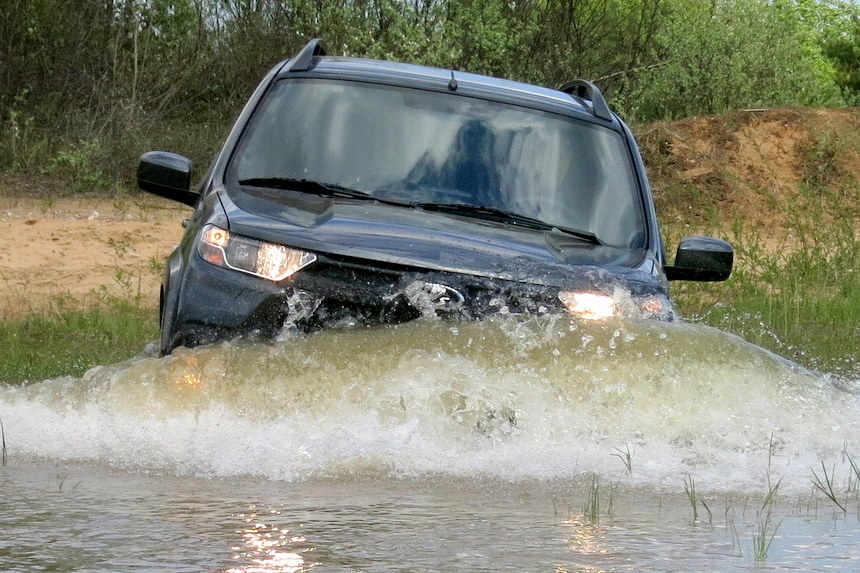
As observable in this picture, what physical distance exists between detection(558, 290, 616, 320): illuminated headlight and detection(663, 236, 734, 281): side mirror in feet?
3.34

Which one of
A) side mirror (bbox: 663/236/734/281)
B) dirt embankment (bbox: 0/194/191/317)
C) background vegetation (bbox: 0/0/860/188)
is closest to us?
side mirror (bbox: 663/236/734/281)

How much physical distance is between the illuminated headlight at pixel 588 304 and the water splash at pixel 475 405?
0.34 meters

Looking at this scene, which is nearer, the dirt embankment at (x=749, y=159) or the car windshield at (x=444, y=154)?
the car windshield at (x=444, y=154)

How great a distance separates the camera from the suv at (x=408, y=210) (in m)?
4.61

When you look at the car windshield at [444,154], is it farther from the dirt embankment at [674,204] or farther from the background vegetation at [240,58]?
the background vegetation at [240,58]

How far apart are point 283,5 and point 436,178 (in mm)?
14074

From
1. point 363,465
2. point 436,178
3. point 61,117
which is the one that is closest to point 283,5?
point 61,117

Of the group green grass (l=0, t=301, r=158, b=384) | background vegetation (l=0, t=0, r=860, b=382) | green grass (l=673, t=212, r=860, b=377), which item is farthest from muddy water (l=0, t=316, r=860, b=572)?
background vegetation (l=0, t=0, r=860, b=382)

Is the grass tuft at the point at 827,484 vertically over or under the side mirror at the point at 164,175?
under

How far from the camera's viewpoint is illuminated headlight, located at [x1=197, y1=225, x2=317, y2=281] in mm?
4656

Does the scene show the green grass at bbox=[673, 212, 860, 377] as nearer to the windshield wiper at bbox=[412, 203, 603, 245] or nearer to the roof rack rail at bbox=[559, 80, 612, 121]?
the roof rack rail at bbox=[559, 80, 612, 121]

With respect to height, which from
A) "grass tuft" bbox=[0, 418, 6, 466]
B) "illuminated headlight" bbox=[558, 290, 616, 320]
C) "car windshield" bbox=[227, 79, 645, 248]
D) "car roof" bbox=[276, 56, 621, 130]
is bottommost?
"grass tuft" bbox=[0, 418, 6, 466]

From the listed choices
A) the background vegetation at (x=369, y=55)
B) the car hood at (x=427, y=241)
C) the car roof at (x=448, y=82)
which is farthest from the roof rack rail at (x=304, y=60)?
the background vegetation at (x=369, y=55)

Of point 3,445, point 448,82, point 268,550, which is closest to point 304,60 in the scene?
point 448,82
